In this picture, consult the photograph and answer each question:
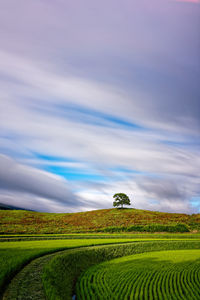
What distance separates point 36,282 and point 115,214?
75.1 metres

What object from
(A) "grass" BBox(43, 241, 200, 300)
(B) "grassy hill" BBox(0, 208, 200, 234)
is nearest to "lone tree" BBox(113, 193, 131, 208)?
(B) "grassy hill" BBox(0, 208, 200, 234)

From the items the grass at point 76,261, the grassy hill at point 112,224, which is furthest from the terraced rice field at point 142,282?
the grassy hill at point 112,224

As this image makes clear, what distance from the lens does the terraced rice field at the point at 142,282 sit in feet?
53.8

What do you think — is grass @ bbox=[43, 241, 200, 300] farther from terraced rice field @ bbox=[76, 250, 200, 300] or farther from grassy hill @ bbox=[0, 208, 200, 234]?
grassy hill @ bbox=[0, 208, 200, 234]

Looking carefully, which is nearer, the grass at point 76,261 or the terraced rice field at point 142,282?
the grass at point 76,261

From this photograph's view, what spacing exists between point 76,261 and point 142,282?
8.38m

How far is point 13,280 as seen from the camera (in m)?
15.4

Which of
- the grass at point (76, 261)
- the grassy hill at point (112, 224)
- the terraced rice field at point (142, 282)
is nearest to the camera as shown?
the grass at point (76, 261)

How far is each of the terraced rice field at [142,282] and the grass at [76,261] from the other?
1.23m

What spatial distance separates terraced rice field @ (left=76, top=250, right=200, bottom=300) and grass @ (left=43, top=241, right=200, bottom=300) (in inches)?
48.3

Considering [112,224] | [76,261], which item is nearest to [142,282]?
[76,261]

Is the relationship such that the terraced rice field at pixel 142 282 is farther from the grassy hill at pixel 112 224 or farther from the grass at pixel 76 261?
the grassy hill at pixel 112 224

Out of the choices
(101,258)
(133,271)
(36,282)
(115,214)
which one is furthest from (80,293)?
(115,214)

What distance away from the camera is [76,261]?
2488cm
